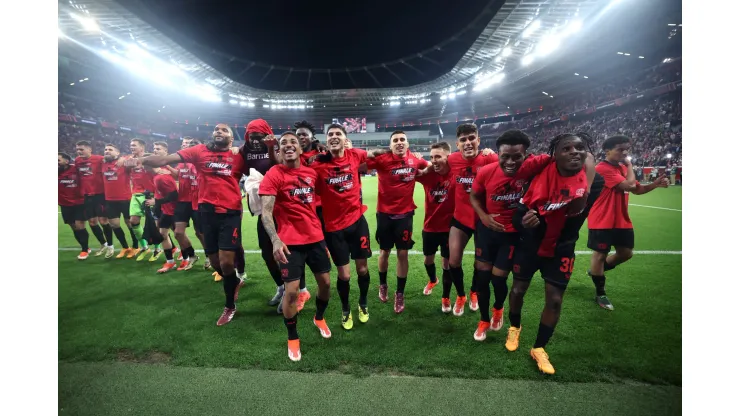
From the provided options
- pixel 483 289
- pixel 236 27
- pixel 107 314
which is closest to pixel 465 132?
pixel 483 289

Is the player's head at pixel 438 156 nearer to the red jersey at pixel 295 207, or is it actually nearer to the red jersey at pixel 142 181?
the red jersey at pixel 295 207

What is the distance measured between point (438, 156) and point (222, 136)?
7.40ft

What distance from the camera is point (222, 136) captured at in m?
2.99

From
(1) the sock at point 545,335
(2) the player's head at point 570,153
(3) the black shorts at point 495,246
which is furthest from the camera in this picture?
(3) the black shorts at point 495,246

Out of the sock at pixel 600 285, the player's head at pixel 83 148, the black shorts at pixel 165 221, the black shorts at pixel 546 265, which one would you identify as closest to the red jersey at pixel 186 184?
the black shorts at pixel 165 221

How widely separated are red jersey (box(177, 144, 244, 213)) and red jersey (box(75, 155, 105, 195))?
2.98 m

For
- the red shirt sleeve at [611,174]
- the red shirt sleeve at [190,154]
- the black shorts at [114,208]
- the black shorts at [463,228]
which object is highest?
the red shirt sleeve at [190,154]

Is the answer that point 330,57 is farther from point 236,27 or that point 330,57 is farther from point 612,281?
point 612,281

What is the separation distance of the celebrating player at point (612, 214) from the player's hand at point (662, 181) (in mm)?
324

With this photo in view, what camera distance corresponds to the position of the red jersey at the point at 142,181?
201 inches

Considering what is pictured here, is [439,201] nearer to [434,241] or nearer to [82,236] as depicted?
[434,241]

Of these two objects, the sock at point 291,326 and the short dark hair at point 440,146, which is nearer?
the sock at point 291,326

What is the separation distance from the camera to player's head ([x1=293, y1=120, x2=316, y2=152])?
8.89ft

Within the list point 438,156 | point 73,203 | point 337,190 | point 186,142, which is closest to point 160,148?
point 186,142
